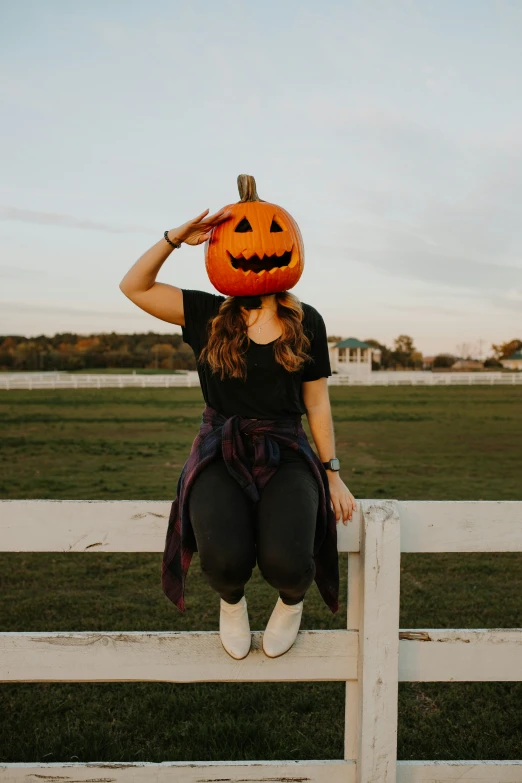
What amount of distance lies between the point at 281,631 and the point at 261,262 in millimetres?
1719

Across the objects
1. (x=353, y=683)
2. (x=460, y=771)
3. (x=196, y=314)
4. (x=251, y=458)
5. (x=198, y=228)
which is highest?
(x=198, y=228)

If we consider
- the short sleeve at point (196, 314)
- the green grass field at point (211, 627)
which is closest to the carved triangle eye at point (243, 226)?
the short sleeve at point (196, 314)

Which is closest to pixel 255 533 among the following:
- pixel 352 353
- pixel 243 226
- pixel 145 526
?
pixel 145 526

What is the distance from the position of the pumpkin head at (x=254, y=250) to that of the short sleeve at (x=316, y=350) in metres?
0.25

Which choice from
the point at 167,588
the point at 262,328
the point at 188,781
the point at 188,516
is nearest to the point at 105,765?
the point at 188,781

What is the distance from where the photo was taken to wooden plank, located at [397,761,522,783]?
9.45 feet

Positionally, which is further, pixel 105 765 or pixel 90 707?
pixel 90 707

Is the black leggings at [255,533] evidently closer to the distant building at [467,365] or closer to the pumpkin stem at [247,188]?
the pumpkin stem at [247,188]

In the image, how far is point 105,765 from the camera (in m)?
2.82

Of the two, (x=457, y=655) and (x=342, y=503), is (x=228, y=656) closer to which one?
(x=342, y=503)

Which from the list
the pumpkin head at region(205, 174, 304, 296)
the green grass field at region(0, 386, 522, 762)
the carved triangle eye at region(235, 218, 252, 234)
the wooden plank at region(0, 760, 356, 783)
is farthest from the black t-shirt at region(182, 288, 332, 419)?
the green grass field at region(0, 386, 522, 762)

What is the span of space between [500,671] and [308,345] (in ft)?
5.07

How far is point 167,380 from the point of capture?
50.9 meters

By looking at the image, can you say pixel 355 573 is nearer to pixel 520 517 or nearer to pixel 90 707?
pixel 520 517
